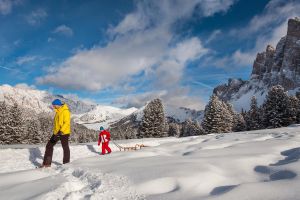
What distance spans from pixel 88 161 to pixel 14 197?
11.9ft

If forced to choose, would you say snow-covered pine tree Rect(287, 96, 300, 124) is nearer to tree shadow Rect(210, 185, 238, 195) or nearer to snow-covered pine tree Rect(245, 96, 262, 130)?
snow-covered pine tree Rect(245, 96, 262, 130)

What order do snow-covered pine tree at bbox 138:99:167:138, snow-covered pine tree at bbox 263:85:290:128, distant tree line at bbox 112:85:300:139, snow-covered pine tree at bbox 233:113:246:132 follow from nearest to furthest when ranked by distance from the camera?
1. snow-covered pine tree at bbox 263:85:290:128
2. distant tree line at bbox 112:85:300:139
3. snow-covered pine tree at bbox 138:99:167:138
4. snow-covered pine tree at bbox 233:113:246:132

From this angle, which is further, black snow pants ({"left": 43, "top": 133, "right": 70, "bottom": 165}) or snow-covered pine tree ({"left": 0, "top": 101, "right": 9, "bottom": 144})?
snow-covered pine tree ({"left": 0, "top": 101, "right": 9, "bottom": 144})

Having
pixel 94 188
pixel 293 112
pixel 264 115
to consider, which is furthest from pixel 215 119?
pixel 94 188

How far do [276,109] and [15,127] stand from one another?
1474 inches

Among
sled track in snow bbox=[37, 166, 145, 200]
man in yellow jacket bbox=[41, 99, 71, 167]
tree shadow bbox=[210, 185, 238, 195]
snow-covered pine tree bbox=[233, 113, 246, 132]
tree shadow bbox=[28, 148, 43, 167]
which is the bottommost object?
tree shadow bbox=[210, 185, 238, 195]

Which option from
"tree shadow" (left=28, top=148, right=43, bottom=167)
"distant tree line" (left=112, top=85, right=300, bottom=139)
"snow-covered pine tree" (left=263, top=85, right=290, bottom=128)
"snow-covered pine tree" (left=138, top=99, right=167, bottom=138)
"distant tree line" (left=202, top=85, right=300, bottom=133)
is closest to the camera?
"tree shadow" (left=28, top=148, right=43, bottom=167)

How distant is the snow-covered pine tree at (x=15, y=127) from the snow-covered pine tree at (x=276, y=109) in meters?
35.8

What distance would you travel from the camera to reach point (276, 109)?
44656 mm

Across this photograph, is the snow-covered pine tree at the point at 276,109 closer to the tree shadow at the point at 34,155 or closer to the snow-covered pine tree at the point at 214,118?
the snow-covered pine tree at the point at 214,118

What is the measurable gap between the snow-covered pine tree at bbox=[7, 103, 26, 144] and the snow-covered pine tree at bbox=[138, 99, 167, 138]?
1782 cm

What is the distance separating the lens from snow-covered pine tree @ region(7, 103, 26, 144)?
143 feet

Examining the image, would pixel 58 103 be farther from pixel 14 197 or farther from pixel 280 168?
pixel 280 168

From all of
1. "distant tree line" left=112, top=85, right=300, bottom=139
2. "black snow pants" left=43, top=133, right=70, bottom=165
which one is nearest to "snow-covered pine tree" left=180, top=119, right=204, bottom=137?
"distant tree line" left=112, top=85, right=300, bottom=139
